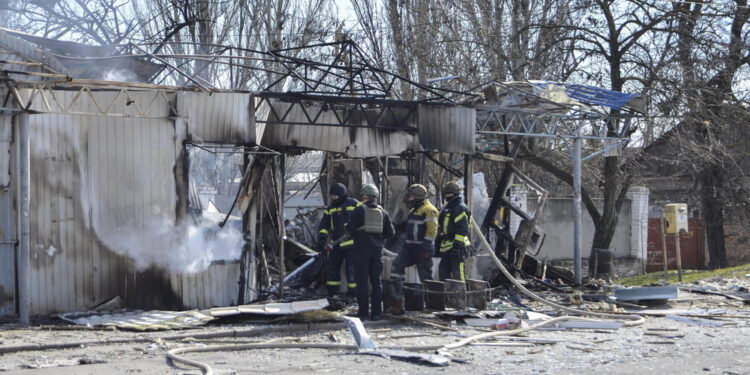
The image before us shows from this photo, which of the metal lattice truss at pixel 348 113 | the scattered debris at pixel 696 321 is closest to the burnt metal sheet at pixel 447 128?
the metal lattice truss at pixel 348 113

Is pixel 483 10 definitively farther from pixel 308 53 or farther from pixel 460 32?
pixel 308 53

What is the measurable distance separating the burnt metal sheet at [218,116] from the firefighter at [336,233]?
1.68 metres

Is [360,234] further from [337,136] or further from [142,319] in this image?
[337,136]

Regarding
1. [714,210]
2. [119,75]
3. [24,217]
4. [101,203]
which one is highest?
[119,75]

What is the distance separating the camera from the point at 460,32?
23656 millimetres

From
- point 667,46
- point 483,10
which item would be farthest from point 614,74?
point 483,10

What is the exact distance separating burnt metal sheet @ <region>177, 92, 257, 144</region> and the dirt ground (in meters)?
3.58

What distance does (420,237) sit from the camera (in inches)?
536

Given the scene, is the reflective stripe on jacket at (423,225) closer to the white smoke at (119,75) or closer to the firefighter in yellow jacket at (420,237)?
the firefighter in yellow jacket at (420,237)

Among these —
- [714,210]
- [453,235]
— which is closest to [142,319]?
[453,235]

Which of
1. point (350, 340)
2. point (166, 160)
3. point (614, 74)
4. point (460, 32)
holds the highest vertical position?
point (460, 32)

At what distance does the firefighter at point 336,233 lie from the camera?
13.7 meters

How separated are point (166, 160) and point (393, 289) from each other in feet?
13.5

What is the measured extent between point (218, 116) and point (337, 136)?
272cm
